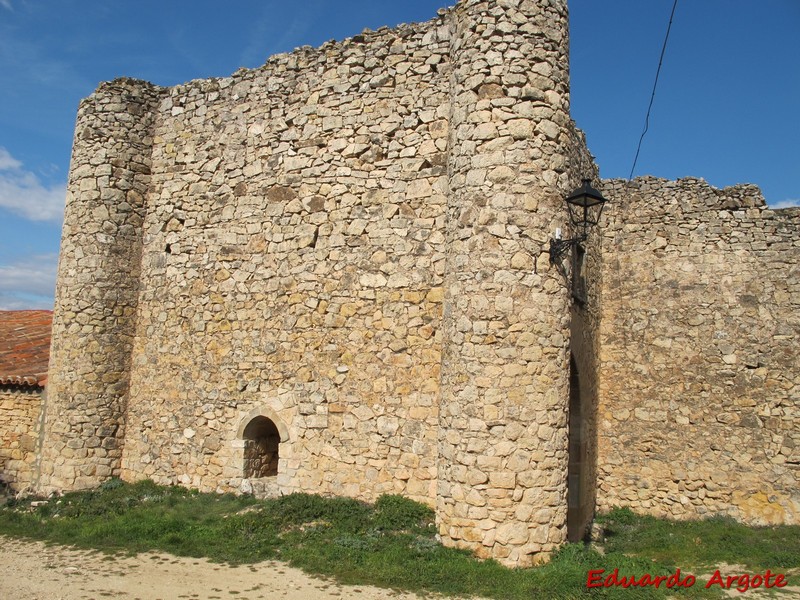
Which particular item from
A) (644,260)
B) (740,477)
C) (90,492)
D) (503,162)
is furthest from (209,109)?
(740,477)

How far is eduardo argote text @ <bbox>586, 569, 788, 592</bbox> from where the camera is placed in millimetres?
6594

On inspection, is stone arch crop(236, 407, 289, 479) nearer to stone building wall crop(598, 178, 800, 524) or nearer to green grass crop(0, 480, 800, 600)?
green grass crop(0, 480, 800, 600)

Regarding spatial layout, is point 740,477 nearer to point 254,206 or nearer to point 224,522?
point 224,522

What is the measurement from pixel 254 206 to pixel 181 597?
20.1ft

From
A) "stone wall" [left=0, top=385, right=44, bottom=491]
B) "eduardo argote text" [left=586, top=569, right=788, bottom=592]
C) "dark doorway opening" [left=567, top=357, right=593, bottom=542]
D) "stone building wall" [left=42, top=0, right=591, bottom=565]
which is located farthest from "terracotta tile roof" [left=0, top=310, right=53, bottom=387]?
"eduardo argote text" [left=586, top=569, right=788, bottom=592]

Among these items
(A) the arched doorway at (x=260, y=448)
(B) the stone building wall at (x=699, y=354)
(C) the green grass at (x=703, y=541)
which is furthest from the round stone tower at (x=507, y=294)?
(B) the stone building wall at (x=699, y=354)

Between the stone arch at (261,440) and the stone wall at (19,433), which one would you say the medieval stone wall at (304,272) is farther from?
the stone wall at (19,433)

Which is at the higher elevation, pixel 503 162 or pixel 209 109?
pixel 209 109

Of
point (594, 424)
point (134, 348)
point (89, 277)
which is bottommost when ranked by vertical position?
point (594, 424)

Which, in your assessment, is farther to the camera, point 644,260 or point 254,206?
point 644,260

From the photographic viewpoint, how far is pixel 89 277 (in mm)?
11352

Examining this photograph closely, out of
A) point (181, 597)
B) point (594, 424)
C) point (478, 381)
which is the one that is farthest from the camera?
point (594, 424)

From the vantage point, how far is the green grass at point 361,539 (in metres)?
6.73

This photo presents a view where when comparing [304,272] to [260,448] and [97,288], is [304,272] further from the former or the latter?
[97,288]
